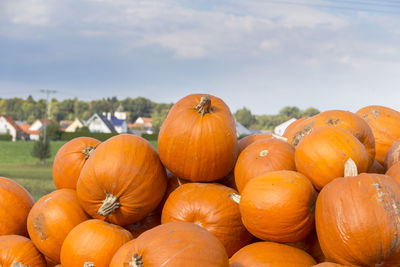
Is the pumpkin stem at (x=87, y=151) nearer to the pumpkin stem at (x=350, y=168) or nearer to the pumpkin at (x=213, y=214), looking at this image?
the pumpkin at (x=213, y=214)

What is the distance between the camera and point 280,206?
2.32 m

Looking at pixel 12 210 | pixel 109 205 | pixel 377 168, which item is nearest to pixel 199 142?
pixel 109 205

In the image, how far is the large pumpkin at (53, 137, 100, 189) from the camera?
11.4ft

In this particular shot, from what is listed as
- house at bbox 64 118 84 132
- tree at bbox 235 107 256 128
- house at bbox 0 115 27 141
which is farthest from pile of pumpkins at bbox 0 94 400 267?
house at bbox 64 118 84 132

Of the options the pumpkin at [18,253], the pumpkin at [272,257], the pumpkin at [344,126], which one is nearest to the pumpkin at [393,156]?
the pumpkin at [344,126]

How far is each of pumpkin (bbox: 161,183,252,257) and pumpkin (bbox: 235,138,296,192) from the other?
19 centimetres

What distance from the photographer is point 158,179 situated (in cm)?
300

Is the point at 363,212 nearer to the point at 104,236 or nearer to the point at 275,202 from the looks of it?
the point at 275,202

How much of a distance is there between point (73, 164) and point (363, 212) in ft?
8.02

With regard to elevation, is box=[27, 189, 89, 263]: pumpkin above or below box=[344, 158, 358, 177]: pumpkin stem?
below

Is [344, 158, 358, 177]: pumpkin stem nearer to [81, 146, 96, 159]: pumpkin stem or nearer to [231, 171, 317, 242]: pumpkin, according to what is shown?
[231, 171, 317, 242]: pumpkin

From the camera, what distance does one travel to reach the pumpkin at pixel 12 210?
3488 mm

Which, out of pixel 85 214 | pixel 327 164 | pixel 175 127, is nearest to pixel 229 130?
pixel 175 127

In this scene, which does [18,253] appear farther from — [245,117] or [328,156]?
[245,117]
